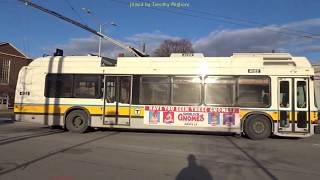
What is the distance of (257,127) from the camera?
50.4 ft

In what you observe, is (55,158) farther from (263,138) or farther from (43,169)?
(263,138)

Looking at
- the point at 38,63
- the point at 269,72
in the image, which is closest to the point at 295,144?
the point at 269,72

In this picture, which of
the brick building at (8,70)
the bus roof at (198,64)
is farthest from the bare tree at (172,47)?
the bus roof at (198,64)

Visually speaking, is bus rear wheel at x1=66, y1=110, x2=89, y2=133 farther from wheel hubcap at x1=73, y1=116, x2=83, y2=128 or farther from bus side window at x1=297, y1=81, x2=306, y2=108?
bus side window at x1=297, y1=81, x2=306, y2=108

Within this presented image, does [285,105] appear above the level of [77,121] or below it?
above

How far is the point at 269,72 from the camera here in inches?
611

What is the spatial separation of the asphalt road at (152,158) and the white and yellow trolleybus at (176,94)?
97cm

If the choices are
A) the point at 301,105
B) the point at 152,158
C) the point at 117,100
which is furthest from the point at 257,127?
the point at 152,158

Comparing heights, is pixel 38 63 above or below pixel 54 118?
above

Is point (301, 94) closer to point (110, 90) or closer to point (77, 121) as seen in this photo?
point (110, 90)

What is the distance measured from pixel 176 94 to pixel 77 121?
4387 mm

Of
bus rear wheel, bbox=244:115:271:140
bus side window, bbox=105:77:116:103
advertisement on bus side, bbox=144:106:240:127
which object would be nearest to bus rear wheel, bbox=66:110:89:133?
bus side window, bbox=105:77:116:103

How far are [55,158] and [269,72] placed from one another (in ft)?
30.2

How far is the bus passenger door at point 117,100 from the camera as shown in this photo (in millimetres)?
16203
